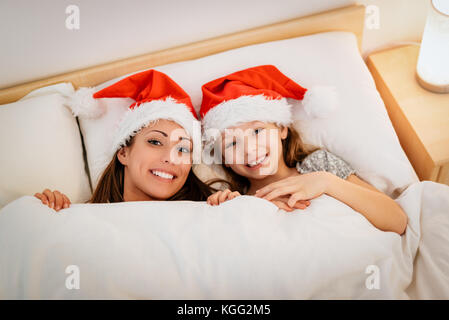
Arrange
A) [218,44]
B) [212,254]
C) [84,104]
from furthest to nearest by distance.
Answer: [218,44]
[84,104]
[212,254]

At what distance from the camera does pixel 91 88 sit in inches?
54.6

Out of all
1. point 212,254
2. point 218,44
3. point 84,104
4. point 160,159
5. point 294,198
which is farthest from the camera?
point 218,44

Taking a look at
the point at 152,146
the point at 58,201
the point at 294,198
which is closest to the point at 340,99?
the point at 294,198

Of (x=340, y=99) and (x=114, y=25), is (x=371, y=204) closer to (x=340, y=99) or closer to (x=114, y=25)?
(x=340, y=99)

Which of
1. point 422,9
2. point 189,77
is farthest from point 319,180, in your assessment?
point 422,9

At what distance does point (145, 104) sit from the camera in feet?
4.09

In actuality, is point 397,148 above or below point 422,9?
below

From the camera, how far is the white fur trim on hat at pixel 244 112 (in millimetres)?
1207

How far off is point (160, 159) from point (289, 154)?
47cm

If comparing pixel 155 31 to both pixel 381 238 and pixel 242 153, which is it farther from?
pixel 381 238

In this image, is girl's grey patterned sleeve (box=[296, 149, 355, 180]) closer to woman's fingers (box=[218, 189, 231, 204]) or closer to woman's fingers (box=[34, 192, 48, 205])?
woman's fingers (box=[218, 189, 231, 204])

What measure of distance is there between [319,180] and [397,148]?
0.36 metres

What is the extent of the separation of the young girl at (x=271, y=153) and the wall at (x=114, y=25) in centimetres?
29

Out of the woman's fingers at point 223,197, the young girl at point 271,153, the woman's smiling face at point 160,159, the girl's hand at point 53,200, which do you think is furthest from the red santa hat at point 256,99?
the girl's hand at point 53,200
